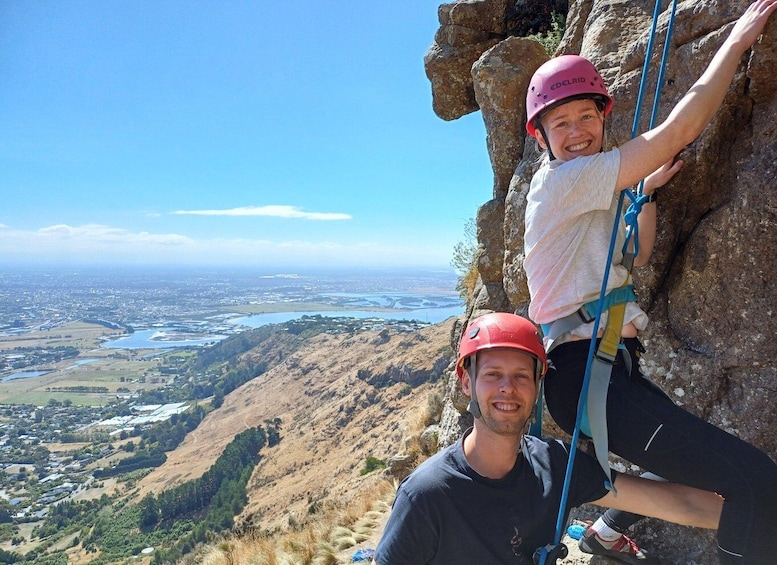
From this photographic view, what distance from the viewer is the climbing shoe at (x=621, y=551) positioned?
315 centimetres

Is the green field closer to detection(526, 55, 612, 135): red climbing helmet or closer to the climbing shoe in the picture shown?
the climbing shoe

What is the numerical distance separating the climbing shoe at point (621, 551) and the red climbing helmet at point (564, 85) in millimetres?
2726

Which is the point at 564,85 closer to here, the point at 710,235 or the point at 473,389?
the point at 473,389

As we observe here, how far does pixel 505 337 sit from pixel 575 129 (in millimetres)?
1152

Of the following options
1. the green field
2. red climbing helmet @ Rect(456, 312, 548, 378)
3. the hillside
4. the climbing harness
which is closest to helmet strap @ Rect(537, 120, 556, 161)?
the climbing harness

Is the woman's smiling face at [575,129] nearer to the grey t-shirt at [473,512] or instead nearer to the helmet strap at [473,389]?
the helmet strap at [473,389]

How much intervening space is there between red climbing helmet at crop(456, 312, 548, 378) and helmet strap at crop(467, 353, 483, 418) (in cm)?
4

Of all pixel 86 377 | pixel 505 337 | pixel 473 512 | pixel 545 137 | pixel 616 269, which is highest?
pixel 545 137

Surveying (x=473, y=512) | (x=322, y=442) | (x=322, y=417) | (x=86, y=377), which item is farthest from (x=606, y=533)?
(x=86, y=377)

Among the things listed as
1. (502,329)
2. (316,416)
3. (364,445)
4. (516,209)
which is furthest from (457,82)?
(316,416)

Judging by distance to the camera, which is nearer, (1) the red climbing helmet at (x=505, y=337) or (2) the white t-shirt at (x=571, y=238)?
(2) the white t-shirt at (x=571, y=238)

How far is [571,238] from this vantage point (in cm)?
256

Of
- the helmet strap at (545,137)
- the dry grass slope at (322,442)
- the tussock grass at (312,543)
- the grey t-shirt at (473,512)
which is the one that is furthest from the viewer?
the dry grass slope at (322,442)

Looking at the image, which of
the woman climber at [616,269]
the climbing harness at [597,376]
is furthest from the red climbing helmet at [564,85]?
the climbing harness at [597,376]
